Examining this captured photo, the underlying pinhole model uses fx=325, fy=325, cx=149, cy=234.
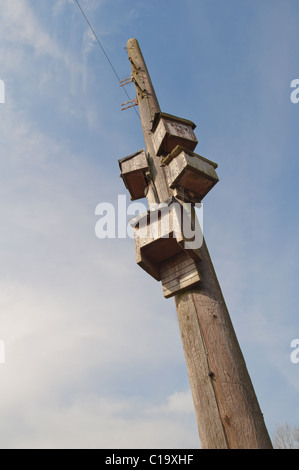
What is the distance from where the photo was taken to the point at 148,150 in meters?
3.27

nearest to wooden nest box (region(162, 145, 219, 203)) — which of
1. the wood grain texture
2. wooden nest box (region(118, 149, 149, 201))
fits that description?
wooden nest box (region(118, 149, 149, 201))

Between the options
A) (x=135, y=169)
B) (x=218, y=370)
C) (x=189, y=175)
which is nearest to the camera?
(x=218, y=370)

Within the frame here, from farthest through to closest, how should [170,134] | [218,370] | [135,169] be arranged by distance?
[135,169], [170,134], [218,370]

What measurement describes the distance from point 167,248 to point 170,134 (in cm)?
116

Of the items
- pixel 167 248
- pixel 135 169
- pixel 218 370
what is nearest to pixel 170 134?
pixel 135 169

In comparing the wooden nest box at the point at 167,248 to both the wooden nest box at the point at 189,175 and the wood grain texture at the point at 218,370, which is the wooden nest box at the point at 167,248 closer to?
the wood grain texture at the point at 218,370

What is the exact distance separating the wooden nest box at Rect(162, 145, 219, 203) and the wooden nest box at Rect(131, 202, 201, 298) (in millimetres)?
327

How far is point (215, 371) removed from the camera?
6.04 feet

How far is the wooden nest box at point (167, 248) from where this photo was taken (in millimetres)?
2256

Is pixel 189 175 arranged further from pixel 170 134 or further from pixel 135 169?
pixel 135 169

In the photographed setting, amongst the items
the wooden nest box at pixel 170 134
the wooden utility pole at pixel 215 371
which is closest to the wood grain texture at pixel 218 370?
the wooden utility pole at pixel 215 371
